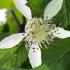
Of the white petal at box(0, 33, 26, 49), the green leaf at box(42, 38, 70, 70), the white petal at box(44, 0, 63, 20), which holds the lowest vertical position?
the green leaf at box(42, 38, 70, 70)

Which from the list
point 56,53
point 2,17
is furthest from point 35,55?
point 2,17

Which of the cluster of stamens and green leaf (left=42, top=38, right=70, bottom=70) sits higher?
the cluster of stamens

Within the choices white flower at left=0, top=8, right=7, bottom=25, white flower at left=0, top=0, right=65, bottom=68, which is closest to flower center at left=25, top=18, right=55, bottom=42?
white flower at left=0, top=0, right=65, bottom=68

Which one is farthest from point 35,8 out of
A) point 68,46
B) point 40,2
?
point 68,46

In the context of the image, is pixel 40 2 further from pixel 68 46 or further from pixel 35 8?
pixel 68 46

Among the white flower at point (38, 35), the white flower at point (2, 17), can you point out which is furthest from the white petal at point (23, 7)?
the white flower at point (2, 17)

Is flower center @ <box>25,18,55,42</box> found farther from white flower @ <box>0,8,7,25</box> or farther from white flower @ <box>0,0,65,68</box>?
white flower @ <box>0,8,7,25</box>

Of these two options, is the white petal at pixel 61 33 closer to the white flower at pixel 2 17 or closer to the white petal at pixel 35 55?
the white petal at pixel 35 55
